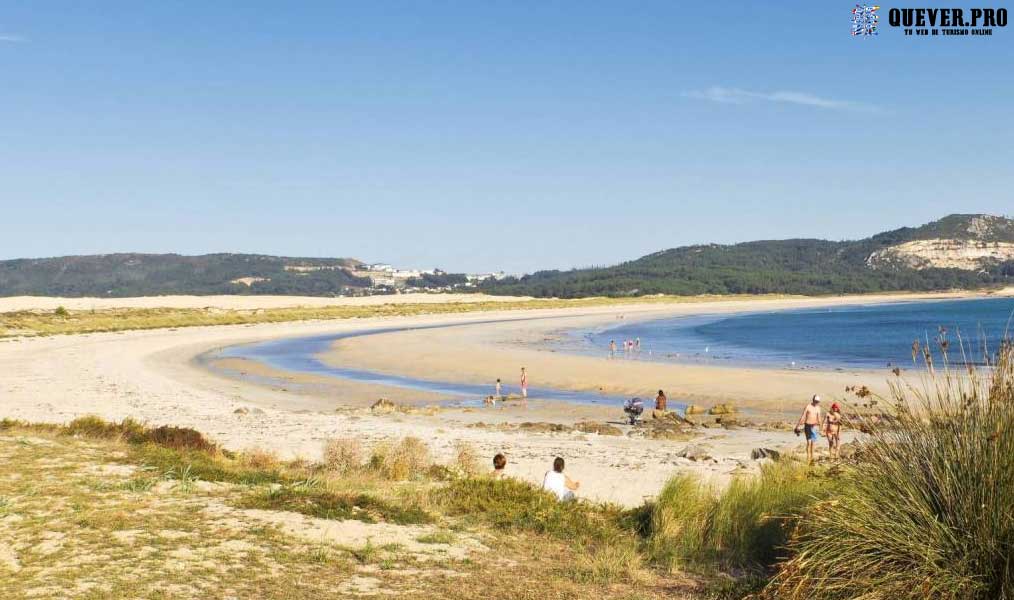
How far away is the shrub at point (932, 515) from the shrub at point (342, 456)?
8406mm

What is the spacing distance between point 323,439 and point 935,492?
14.6m

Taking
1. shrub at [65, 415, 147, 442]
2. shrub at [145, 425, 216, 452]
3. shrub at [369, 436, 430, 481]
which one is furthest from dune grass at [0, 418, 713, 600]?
shrub at [65, 415, 147, 442]

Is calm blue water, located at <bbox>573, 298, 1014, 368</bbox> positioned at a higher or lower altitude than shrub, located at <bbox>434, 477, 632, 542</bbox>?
lower

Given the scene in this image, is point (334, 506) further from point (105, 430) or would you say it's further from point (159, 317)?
point (159, 317)

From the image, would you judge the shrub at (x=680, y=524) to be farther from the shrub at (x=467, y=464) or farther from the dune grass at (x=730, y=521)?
the shrub at (x=467, y=464)

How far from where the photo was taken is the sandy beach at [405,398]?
55.0 feet

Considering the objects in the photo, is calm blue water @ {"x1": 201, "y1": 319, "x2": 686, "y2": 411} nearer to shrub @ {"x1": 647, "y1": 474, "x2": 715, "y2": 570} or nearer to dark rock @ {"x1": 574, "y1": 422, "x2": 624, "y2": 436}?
dark rock @ {"x1": 574, "y1": 422, "x2": 624, "y2": 436}

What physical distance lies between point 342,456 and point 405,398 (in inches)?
603

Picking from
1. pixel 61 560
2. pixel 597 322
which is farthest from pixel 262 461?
pixel 597 322

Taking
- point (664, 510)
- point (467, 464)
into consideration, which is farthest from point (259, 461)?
point (664, 510)

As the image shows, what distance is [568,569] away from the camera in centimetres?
758

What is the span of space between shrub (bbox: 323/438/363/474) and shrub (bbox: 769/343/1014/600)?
8406mm

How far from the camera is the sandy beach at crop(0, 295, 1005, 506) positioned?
16.8 m

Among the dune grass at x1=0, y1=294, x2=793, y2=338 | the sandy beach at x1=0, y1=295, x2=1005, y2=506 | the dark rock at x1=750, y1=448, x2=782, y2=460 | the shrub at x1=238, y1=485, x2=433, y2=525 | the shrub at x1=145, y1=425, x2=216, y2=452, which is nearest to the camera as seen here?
the shrub at x1=238, y1=485, x2=433, y2=525
